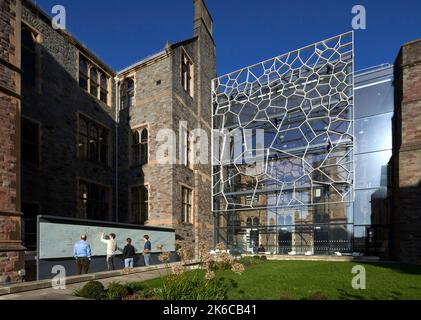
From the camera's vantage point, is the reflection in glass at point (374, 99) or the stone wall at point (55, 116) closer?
the stone wall at point (55, 116)

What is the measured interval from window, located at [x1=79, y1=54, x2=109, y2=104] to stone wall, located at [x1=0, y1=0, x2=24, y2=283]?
9107 mm

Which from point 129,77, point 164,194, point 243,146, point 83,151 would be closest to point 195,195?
point 164,194

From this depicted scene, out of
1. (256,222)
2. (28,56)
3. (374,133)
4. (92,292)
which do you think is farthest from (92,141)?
(374,133)

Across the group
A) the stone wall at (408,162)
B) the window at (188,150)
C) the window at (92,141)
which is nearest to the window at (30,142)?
the window at (92,141)

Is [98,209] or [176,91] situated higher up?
[176,91]

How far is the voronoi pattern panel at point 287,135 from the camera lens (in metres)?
22.2

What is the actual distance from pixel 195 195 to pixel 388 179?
41.7 ft

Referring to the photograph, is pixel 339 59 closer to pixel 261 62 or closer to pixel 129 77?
pixel 261 62

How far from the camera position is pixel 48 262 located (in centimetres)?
1133

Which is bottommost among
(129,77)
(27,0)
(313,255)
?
(313,255)

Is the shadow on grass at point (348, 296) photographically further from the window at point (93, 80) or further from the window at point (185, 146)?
the window at point (93, 80)

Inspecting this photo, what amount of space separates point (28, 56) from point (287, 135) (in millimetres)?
17706

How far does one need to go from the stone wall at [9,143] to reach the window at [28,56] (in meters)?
5.31
